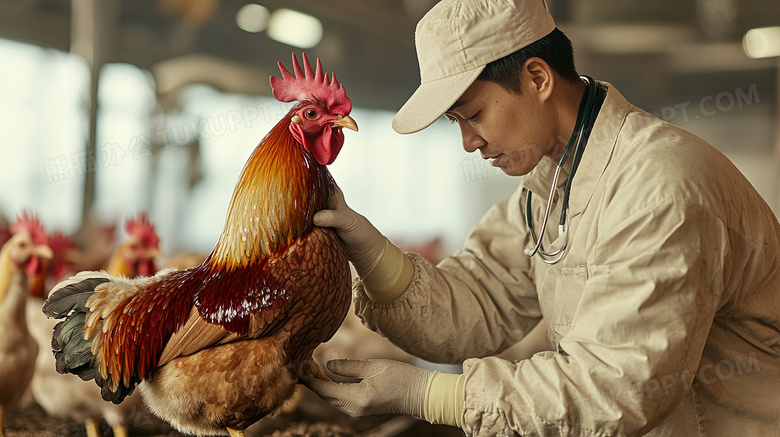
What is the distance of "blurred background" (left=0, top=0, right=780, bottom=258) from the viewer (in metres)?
3.55

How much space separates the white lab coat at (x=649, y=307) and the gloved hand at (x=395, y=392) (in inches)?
3.1

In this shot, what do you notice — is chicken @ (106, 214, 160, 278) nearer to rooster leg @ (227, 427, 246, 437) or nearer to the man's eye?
rooster leg @ (227, 427, 246, 437)

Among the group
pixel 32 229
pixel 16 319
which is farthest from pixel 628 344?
pixel 32 229

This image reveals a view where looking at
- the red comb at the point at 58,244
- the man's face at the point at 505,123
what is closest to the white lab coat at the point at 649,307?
the man's face at the point at 505,123

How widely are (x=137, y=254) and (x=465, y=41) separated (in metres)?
1.64

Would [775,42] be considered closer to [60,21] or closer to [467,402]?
[467,402]

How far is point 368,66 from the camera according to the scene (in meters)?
4.38

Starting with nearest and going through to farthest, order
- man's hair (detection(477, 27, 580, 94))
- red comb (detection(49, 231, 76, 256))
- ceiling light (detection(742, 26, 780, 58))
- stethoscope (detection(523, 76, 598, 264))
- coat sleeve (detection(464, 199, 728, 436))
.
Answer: coat sleeve (detection(464, 199, 728, 436))
man's hair (detection(477, 27, 580, 94))
stethoscope (detection(523, 76, 598, 264))
red comb (detection(49, 231, 76, 256))
ceiling light (detection(742, 26, 780, 58))

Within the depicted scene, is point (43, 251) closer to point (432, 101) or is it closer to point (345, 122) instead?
point (345, 122)

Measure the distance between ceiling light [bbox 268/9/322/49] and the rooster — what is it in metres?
2.92

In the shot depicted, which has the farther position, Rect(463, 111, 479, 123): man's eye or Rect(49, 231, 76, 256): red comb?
Rect(49, 231, 76, 256): red comb

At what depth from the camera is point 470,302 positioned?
167 centimetres

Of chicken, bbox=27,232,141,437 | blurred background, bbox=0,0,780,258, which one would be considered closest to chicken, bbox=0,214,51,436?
chicken, bbox=27,232,141,437

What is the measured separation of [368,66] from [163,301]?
11.2ft
